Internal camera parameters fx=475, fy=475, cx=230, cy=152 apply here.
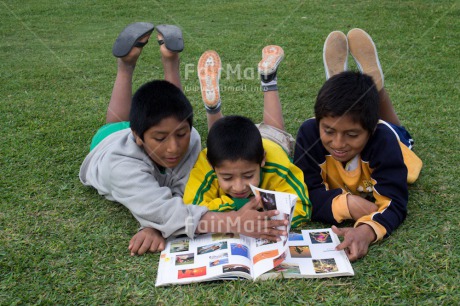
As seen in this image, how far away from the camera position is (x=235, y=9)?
863 cm

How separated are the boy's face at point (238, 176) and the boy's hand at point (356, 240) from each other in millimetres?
486

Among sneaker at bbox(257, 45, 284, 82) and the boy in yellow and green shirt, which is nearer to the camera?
the boy in yellow and green shirt

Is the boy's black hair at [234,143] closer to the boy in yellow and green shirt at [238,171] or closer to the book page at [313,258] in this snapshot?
the boy in yellow and green shirt at [238,171]

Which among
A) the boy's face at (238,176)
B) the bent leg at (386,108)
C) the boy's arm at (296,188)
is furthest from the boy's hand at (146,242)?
the bent leg at (386,108)

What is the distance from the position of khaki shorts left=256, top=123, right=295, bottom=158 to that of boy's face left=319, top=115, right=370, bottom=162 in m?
0.53

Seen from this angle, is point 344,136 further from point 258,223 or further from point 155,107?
point 155,107

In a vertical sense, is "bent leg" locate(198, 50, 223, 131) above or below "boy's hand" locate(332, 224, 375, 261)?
above

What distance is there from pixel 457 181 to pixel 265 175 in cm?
108

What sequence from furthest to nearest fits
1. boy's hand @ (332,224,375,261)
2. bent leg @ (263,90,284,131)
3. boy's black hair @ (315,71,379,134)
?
bent leg @ (263,90,284,131)
boy's black hair @ (315,71,379,134)
boy's hand @ (332,224,375,261)

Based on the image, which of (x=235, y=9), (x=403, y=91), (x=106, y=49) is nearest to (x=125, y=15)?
(x=235, y=9)

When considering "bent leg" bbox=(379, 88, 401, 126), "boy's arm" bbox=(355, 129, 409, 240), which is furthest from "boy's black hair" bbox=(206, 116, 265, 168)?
"bent leg" bbox=(379, 88, 401, 126)

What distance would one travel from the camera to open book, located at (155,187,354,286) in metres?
1.93

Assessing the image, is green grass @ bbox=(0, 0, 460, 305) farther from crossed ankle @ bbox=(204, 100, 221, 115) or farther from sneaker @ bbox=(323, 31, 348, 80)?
sneaker @ bbox=(323, 31, 348, 80)

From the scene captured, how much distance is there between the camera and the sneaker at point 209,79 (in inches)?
117
